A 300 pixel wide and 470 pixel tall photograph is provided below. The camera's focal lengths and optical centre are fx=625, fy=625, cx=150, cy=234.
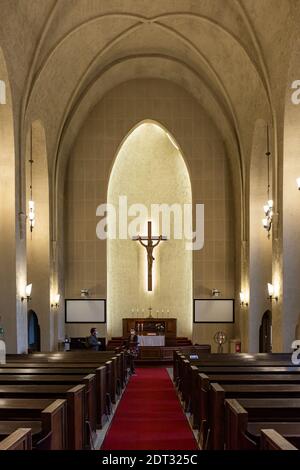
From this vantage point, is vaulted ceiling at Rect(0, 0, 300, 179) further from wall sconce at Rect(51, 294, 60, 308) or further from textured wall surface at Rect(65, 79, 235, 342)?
wall sconce at Rect(51, 294, 60, 308)

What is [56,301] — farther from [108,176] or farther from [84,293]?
[108,176]

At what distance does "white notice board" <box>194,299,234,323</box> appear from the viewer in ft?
71.6

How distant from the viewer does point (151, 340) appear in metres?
21.3

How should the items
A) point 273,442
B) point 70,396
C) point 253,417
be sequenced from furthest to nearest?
point 70,396
point 253,417
point 273,442

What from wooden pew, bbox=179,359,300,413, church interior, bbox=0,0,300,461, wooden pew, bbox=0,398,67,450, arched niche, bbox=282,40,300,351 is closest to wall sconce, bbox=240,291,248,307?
church interior, bbox=0,0,300,461

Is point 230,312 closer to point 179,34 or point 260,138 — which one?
point 260,138

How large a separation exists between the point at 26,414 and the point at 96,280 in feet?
53.8

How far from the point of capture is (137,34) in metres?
19.4

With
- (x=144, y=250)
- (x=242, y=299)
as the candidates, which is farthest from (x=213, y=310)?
(x=144, y=250)

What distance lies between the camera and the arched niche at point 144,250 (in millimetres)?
23312

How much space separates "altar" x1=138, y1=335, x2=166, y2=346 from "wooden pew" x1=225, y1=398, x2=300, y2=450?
15248 mm

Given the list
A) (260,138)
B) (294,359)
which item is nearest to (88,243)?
(260,138)

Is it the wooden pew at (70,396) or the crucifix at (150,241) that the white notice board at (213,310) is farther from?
the wooden pew at (70,396)

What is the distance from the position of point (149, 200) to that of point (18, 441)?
65.2 feet
